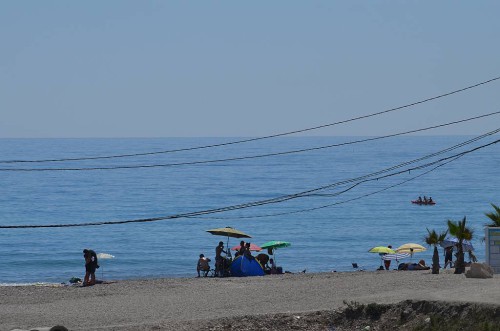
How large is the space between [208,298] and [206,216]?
68218 millimetres

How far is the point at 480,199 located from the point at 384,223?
73.4ft

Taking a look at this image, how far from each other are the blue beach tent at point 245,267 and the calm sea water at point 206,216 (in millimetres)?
11881

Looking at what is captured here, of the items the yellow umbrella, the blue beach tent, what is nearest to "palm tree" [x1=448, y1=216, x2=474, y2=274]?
the blue beach tent

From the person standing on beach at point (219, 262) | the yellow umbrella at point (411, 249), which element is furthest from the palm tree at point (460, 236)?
the yellow umbrella at point (411, 249)

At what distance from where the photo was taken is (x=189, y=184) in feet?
429

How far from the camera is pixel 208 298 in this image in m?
27.5

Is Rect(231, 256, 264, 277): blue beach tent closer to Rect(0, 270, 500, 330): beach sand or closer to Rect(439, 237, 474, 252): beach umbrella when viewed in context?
Rect(0, 270, 500, 330): beach sand

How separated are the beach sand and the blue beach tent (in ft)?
5.80

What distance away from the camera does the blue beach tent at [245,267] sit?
3453 cm

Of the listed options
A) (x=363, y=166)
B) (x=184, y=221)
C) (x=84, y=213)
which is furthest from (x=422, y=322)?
(x=363, y=166)

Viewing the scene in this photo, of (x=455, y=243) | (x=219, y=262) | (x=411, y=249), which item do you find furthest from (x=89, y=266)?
(x=411, y=249)

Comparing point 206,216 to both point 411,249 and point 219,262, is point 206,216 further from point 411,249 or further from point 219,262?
point 219,262

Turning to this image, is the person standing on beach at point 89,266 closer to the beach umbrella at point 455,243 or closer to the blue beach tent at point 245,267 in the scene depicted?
the blue beach tent at point 245,267

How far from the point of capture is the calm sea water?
56000 mm
